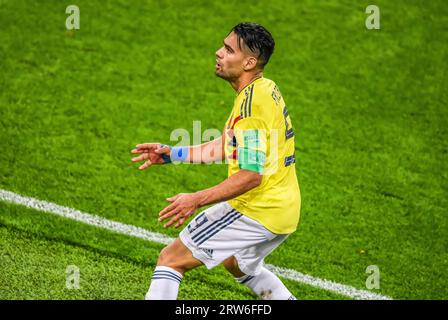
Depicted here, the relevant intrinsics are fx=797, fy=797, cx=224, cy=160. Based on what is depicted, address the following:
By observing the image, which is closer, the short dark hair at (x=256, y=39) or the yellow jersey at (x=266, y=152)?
the yellow jersey at (x=266, y=152)

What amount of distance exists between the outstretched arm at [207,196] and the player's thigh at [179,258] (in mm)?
360

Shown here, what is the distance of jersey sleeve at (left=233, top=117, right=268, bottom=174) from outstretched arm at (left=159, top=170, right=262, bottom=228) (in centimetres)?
4

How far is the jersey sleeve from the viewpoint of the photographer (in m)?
4.11

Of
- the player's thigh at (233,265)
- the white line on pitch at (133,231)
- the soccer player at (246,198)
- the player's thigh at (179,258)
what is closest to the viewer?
the soccer player at (246,198)

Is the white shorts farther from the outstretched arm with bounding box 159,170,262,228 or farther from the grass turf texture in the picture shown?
the grass turf texture

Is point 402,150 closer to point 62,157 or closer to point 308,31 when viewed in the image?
point 308,31

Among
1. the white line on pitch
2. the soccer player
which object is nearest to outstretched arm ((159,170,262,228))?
the soccer player

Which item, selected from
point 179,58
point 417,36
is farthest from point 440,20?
point 179,58

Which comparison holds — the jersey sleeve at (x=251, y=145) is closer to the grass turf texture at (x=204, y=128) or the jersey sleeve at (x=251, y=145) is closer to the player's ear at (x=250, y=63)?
the player's ear at (x=250, y=63)

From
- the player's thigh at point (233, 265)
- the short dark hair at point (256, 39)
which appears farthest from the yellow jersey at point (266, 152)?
the player's thigh at point (233, 265)

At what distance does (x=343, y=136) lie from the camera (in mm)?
7766

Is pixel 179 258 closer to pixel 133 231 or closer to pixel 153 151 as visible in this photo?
pixel 153 151

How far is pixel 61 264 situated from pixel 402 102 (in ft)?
14.3

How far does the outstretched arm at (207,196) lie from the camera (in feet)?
13.3
